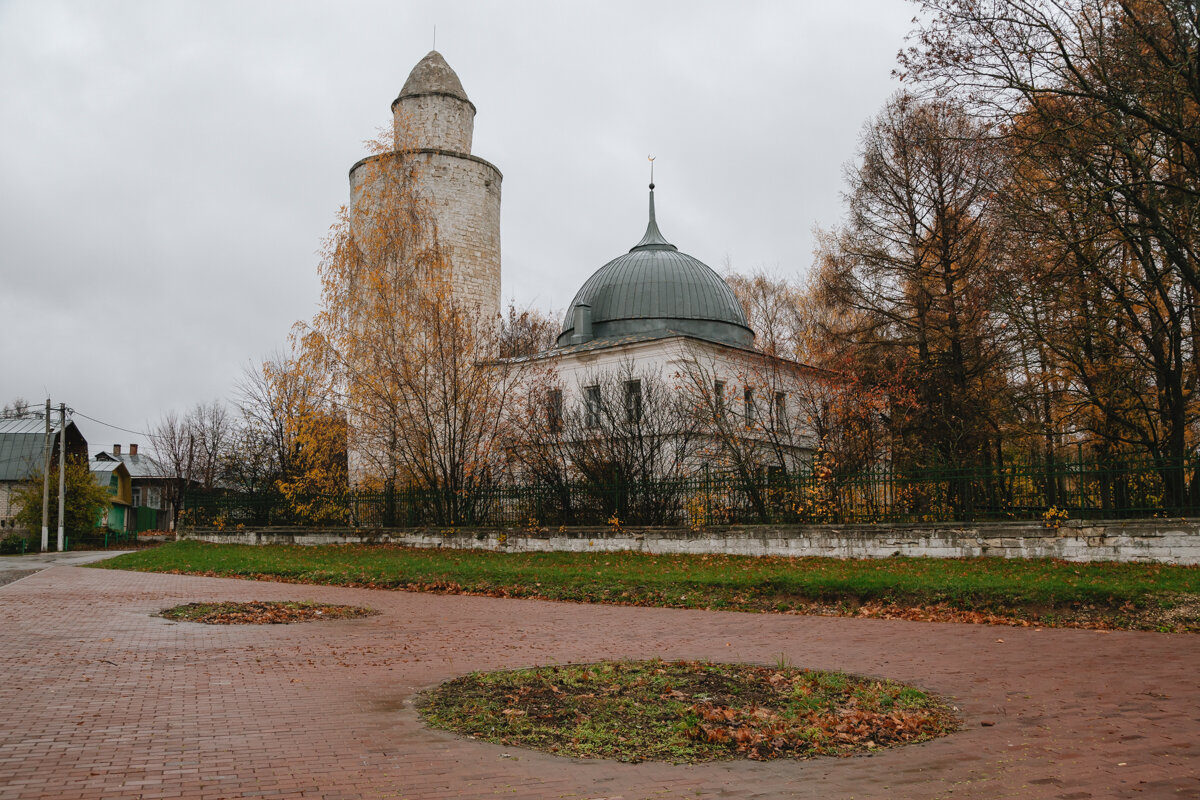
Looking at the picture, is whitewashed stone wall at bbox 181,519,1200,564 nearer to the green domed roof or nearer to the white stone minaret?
the white stone minaret

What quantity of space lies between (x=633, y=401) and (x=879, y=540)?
9.43 m

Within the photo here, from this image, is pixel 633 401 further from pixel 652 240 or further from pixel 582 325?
pixel 652 240

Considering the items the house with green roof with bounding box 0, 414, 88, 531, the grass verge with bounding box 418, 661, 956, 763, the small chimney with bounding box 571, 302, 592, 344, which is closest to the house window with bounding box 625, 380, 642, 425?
the small chimney with bounding box 571, 302, 592, 344

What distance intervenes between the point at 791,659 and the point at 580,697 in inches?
115

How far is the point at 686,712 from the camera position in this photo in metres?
6.47

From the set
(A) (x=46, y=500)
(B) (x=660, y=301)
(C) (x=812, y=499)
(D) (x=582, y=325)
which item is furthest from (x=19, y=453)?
(C) (x=812, y=499)

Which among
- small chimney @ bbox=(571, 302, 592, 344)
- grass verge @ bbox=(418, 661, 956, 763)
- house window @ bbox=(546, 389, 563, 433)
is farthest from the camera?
small chimney @ bbox=(571, 302, 592, 344)

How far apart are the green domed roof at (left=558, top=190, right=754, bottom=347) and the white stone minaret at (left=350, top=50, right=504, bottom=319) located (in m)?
4.36

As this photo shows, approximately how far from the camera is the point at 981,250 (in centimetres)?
→ 2475

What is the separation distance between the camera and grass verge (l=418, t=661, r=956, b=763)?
5.79m

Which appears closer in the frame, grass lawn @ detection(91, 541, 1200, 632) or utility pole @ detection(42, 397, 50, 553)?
grass lawn @ detection(91, 541, 1200, 632)

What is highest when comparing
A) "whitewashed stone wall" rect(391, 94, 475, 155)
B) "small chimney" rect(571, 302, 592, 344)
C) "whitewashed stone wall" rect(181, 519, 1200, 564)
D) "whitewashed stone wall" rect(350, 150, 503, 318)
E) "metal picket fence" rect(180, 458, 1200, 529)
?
"whitewashed stone wall" rect(391, 94, 475, 155)

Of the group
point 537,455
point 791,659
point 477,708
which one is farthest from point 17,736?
point 537,455

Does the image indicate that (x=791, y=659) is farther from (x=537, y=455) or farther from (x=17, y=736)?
(x=537, y=455)
